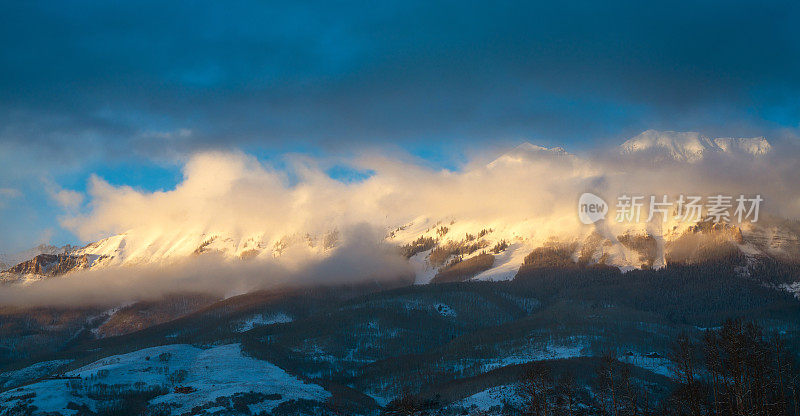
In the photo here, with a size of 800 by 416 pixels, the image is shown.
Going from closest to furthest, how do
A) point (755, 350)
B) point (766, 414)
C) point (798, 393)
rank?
point (766, 414)
point (755, 350)
point (798, 393)

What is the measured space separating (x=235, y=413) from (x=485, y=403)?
68.7 metres

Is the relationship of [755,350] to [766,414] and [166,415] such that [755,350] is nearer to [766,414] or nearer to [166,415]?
[766,414]

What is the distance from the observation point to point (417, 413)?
194 metres

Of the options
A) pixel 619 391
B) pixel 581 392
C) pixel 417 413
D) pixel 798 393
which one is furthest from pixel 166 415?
pixel 798 393

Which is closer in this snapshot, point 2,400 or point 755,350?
point 755,350

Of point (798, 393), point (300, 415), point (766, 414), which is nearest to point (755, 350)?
point (766, 414)

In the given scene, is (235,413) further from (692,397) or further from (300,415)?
(692,397)

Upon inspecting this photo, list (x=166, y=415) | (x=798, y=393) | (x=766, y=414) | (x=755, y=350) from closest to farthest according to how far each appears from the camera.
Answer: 1. (x=766, y=414)
2. (x=755, y=350)
3. (x=798, y=393)
4. (x=166, y=415)

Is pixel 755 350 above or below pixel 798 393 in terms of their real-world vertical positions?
above

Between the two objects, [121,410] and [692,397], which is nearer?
[692,397]

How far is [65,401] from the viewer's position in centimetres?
19525

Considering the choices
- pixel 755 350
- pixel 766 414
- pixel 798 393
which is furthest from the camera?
pixel 798 393

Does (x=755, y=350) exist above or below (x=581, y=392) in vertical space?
above

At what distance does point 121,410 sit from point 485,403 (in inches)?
4073
